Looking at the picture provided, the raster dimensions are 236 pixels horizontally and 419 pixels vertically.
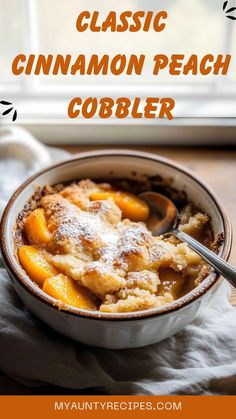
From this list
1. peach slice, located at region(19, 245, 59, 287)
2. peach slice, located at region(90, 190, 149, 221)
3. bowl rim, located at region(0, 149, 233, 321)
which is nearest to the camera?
bowl rim, located at region(0, 149, 233, 321)

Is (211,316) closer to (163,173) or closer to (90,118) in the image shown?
(163,173)

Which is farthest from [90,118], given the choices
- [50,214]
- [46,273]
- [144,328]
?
[144,328]

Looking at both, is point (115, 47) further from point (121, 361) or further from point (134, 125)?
point (121, 361)

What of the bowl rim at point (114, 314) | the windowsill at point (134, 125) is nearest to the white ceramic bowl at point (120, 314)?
the bowl rim at point (114, 314)

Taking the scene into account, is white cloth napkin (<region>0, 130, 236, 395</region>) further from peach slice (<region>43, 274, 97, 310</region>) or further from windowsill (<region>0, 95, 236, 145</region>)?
windowsill (<region>0, 95, 236, 145</region>)

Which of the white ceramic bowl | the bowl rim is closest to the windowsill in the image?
the white ceramic bowl

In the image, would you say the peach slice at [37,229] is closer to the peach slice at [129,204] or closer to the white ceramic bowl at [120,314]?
the white ceramic bowl at [120,314]
